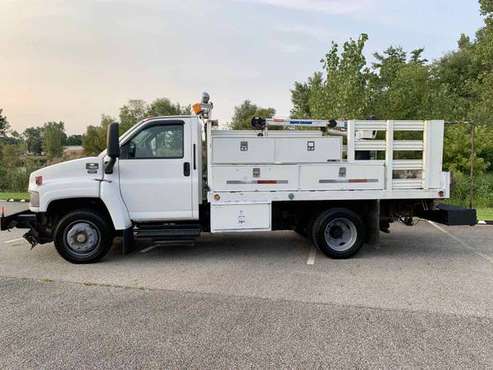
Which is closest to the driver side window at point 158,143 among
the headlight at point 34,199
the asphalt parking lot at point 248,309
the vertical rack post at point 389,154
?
the headlight at point 34,199

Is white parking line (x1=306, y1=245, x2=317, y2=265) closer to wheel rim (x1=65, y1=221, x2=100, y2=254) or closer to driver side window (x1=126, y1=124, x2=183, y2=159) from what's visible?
driver side window (x1=126, y1=124, x2=183, y2=159)

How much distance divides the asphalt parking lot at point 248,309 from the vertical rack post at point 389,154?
4.53 ft

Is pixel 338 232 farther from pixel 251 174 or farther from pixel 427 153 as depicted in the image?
pixel 427 153

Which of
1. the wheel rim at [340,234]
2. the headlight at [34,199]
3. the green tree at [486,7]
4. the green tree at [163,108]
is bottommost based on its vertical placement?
the wheel rim at [340,234]

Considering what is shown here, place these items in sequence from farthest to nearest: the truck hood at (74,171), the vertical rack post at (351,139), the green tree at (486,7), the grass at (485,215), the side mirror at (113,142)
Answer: the green tree at (486,7), the grass at (485,215), the vertical rack post at (351,139), the truck hood at (74,171), the side mirror at (113,142)

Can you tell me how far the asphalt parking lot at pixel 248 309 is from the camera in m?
3.44

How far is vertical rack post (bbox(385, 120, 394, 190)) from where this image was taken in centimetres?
650

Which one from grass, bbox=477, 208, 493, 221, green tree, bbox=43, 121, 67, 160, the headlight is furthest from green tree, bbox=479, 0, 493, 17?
green tree, bbox=43, 121, 67, 160

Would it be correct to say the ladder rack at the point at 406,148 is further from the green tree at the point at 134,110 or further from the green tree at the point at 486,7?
the green tree at the point at 134,110

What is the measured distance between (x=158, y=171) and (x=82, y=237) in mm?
1636

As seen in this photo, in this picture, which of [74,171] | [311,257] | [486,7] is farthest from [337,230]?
[486,7]

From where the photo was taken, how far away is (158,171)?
21.0ft

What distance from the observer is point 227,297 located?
486 cm

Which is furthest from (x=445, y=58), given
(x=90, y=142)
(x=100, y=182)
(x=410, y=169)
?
(x=100, y=182)
